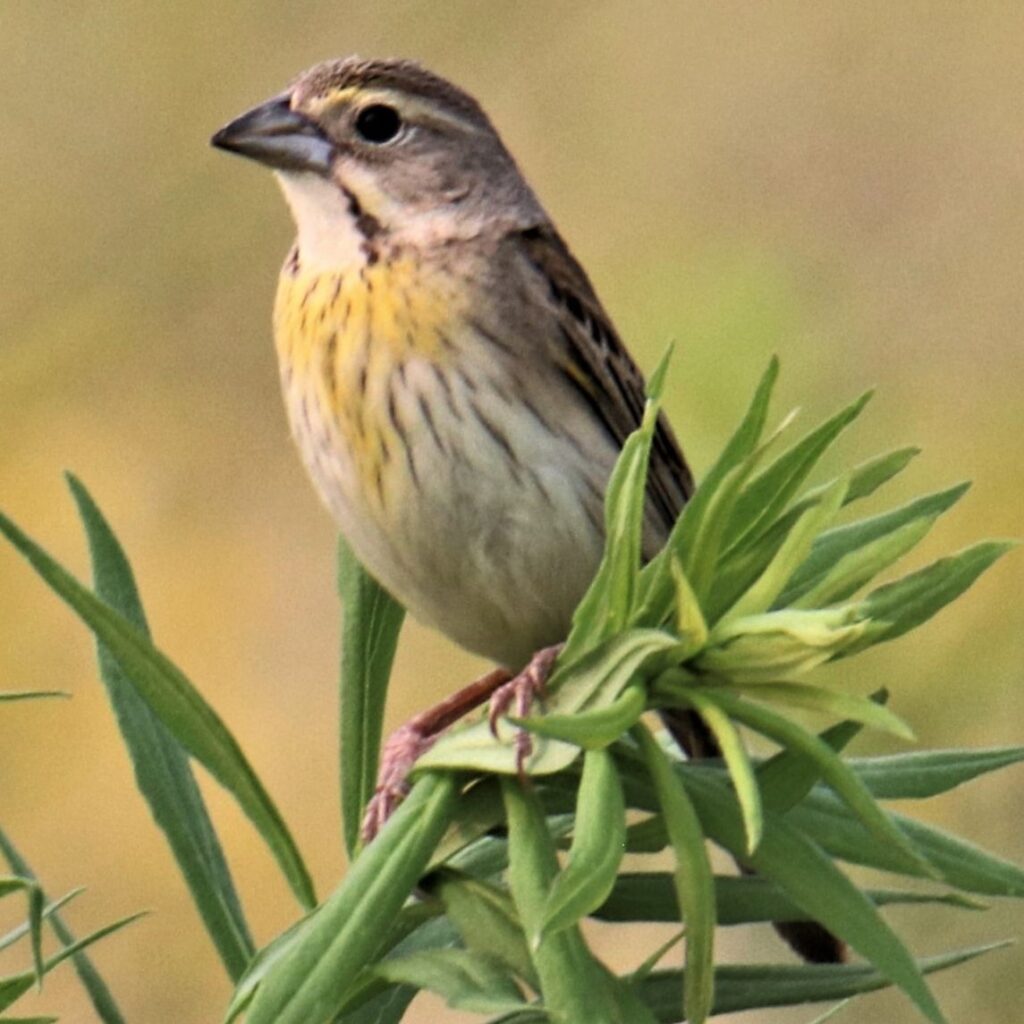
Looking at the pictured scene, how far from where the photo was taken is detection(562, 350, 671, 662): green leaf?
62 centimetres

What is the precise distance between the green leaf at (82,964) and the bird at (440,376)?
47 centimetres

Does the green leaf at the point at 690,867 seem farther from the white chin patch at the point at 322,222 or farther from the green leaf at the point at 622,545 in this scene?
the white chin patch at the point at 322,222

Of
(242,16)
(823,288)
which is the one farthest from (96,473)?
(823,288)

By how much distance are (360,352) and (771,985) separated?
0.75m

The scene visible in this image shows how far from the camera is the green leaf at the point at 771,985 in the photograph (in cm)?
66

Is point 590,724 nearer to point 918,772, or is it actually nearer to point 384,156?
point 918,772

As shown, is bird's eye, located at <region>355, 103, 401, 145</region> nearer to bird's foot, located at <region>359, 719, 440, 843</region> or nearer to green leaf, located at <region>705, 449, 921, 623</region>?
bird's foot, located at <region>359, 719, 440, 843</region>

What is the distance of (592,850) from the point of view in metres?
0.57

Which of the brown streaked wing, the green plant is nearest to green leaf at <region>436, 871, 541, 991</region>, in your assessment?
the green plant

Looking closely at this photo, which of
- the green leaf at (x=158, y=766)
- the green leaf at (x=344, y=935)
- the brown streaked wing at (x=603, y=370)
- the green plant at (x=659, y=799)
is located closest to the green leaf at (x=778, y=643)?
the green plant at (x=659, y=799)

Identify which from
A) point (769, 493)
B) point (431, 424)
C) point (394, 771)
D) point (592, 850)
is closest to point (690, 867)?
point (592, 850)

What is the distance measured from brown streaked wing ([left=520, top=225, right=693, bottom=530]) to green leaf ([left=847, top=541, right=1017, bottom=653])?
2.52 feet

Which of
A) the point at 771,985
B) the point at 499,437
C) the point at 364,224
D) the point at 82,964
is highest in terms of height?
the point at 364,224

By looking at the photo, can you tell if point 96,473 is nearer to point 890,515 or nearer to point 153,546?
point 153,546
